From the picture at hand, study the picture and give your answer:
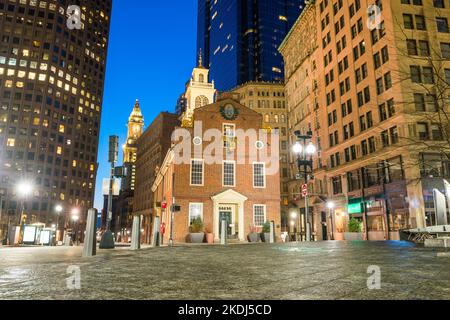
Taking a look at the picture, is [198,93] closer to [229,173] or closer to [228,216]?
[229,173]

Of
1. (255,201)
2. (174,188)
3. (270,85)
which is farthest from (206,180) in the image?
(270,85)

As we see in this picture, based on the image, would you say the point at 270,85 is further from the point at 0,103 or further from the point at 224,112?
the point at 0,103

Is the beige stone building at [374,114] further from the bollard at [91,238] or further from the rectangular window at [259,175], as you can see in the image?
the bollard at [91,238]

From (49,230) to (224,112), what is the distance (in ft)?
68.5

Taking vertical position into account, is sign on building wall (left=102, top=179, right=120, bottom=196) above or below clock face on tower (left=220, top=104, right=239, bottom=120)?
below

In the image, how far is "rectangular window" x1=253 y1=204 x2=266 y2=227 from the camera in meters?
35.2

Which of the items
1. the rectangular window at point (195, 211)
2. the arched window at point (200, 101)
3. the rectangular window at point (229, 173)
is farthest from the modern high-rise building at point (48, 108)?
the rectangular window at point (229, 173)

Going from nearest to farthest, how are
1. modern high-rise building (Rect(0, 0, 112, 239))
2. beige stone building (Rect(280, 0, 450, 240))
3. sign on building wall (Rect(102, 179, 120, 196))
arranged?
sign on building wall (Rect(102, 179, 120, 196))
beige stone building (Rect(280, 0, 450, 240))
modern high-rise building (Rect(0, 0, 112, 239))

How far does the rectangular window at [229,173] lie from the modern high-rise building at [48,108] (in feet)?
226

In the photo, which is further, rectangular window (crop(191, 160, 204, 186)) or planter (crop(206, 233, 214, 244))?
rectangular window (crop(191, 160, 204, 186))

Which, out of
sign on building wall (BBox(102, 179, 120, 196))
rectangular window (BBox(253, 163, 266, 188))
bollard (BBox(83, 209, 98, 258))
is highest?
rectangular window (BBox(253, 163, 266, 188))

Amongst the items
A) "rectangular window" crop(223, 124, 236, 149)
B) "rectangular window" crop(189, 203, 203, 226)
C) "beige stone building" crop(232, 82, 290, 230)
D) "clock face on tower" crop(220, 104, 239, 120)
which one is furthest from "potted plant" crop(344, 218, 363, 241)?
"beige stone building" crop(232, 82, 290, 230)

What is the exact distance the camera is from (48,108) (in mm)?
100188

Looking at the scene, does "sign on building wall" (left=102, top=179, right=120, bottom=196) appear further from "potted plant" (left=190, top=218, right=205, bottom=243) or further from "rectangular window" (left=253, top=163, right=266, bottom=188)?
"rectangular window" (left=253, top=163, right=266, bottom=188)
